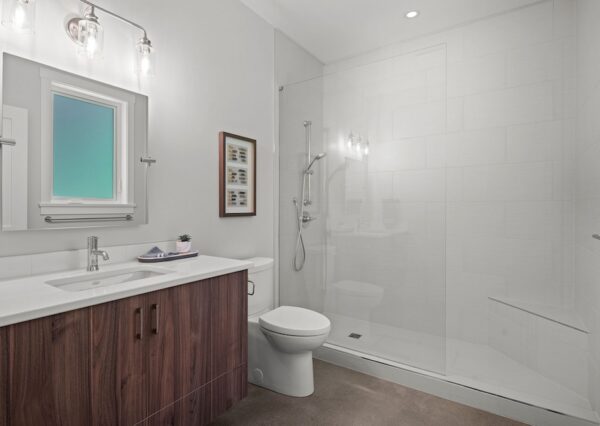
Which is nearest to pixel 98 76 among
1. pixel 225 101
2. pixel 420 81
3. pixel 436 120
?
pixel 225 101

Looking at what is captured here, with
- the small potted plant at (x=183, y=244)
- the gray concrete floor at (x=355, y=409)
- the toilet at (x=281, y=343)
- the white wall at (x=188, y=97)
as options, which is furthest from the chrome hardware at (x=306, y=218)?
the gray concrete floor at (x=355, y=409)

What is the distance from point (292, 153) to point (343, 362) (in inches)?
64.7

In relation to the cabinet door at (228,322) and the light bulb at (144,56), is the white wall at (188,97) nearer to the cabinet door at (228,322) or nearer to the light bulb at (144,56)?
the light bulb at (144,56)

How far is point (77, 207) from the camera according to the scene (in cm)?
150

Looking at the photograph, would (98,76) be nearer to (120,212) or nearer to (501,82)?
(120,212)

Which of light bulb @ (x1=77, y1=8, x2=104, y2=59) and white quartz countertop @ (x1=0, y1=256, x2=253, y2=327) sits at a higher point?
light bulb @ (x1=77, y1=8, x2=104, y2=59)

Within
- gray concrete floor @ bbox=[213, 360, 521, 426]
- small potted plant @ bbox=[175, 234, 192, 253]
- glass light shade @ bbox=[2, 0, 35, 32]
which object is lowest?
gray concrete floor @ bbox=[213, 360, 521, 426]

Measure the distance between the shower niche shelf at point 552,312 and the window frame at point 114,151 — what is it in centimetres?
259

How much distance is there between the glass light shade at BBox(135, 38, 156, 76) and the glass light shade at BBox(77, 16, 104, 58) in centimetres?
20

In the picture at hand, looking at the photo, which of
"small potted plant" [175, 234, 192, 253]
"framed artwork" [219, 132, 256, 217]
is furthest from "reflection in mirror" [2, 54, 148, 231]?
"framed artwork" [219, 132, 256, 217]

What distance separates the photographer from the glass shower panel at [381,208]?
2.26 meters

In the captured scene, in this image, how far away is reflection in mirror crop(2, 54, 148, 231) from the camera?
133 cm

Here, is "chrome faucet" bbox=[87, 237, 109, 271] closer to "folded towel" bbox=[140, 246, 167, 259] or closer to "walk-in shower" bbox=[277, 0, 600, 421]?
"folded towel" bbox=[140, 246, 167, 259]

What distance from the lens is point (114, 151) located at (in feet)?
5.37
